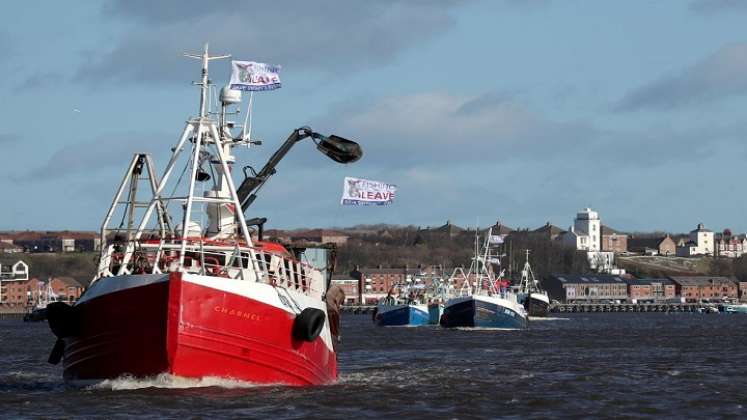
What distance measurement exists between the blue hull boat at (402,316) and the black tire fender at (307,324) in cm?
10984

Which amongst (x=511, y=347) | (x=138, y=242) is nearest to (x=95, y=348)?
(x=138, y=242)

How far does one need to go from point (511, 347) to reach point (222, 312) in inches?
1891

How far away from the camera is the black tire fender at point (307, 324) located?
43312mm

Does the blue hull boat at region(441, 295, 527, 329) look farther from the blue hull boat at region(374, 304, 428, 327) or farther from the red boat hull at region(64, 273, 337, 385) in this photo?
the red boat hull at region(64, 273, 337, 385)

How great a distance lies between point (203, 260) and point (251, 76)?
12499mm

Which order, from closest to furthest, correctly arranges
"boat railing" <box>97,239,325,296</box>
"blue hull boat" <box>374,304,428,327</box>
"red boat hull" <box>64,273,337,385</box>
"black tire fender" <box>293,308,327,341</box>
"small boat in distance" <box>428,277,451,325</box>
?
"red boat hull" <box>64,273,337,385</box>, "boat railing" <box>97,239,325,296</box>, "black tire fender" <box>293,308,327,341</box>, "small boat in distance" <box>428,277,451,325</box>, "blue hull boat" <box>374,304,428,327</box>

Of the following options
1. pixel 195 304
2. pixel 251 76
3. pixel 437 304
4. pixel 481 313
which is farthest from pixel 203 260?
pixel 437 304

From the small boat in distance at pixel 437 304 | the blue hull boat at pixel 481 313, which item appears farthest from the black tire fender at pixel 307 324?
the small boat in distance at pixel 437 304

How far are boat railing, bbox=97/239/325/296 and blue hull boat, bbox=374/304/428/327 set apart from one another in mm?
108346

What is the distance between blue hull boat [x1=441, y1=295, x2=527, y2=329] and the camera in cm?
12506

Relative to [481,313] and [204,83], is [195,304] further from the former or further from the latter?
[481,313]

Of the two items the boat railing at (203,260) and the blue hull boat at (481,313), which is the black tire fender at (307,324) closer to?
the boat railing at (203,260)

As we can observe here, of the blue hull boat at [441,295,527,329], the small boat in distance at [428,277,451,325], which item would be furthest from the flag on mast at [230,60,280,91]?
the small boat in distance at [428,277,451,325]

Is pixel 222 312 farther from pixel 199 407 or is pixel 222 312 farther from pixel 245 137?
pixel 245 137
